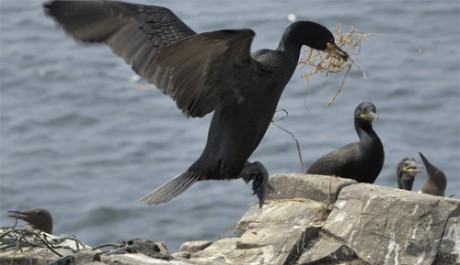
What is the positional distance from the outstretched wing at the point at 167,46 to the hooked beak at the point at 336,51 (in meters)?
0.73

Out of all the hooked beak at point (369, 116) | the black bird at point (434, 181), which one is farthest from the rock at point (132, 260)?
the black bird at point (434, 181)

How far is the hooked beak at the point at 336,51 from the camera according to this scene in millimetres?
7512

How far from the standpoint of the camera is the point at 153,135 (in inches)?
635

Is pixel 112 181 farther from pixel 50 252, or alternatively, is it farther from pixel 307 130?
pixel 50 252

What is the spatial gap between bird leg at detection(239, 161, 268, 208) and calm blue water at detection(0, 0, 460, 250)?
5.67m

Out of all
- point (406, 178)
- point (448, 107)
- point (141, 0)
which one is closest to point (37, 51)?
point (141, 0)

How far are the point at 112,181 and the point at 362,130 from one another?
544 cm

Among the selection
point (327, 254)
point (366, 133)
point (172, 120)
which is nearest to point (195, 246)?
point (327, 254)

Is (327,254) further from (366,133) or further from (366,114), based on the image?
(366,114)

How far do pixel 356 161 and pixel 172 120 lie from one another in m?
7.23

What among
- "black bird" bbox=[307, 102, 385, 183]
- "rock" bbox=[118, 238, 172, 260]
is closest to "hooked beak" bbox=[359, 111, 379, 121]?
"black bird" bbox=[307, 102, 385, 183]

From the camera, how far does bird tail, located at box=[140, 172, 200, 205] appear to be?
7109 mm

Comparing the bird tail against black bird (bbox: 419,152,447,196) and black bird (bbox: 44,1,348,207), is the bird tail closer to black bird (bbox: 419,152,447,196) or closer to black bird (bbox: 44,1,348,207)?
black bird (bbox: 44,1,348,207)

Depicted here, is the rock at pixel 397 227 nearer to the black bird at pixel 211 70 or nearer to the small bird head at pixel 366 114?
the black bird at pixel 211 70
